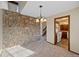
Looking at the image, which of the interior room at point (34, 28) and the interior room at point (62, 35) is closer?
the interior room at point (34, 28)

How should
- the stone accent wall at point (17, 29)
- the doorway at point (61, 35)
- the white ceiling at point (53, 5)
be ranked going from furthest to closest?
1. the stone accent wall at point (17, 29)
2. the doorway at point (61, 35)
3. the white ceiling at point (53, 5)

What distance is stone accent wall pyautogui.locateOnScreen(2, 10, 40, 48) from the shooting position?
446 centimetres

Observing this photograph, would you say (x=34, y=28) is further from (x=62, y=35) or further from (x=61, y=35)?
(x=62, y=35)

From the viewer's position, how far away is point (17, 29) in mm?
5133

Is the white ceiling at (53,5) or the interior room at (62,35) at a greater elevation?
the white ceiling at (53,5)

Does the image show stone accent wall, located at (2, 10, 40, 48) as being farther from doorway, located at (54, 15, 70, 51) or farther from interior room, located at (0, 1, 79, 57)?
doorway, located at (54, 15, 70, 51)

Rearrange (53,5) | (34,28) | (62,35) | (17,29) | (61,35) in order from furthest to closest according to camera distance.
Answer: (62,35), (61,35), (34,28), (17,29), (53,5)

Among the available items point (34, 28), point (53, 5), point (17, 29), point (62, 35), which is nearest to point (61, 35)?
point (62, 35)

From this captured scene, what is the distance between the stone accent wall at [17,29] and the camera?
14.6 ft

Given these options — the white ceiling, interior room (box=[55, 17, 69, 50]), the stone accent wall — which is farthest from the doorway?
the stone accent wall

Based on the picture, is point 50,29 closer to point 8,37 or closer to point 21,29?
point 21,29

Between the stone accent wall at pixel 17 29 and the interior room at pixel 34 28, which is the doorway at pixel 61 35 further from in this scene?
the stone accent wall at pixel 17 29

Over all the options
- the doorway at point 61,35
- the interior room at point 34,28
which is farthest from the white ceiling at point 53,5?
the doorway at point 61,35

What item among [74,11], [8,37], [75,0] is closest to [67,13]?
[74,11]
